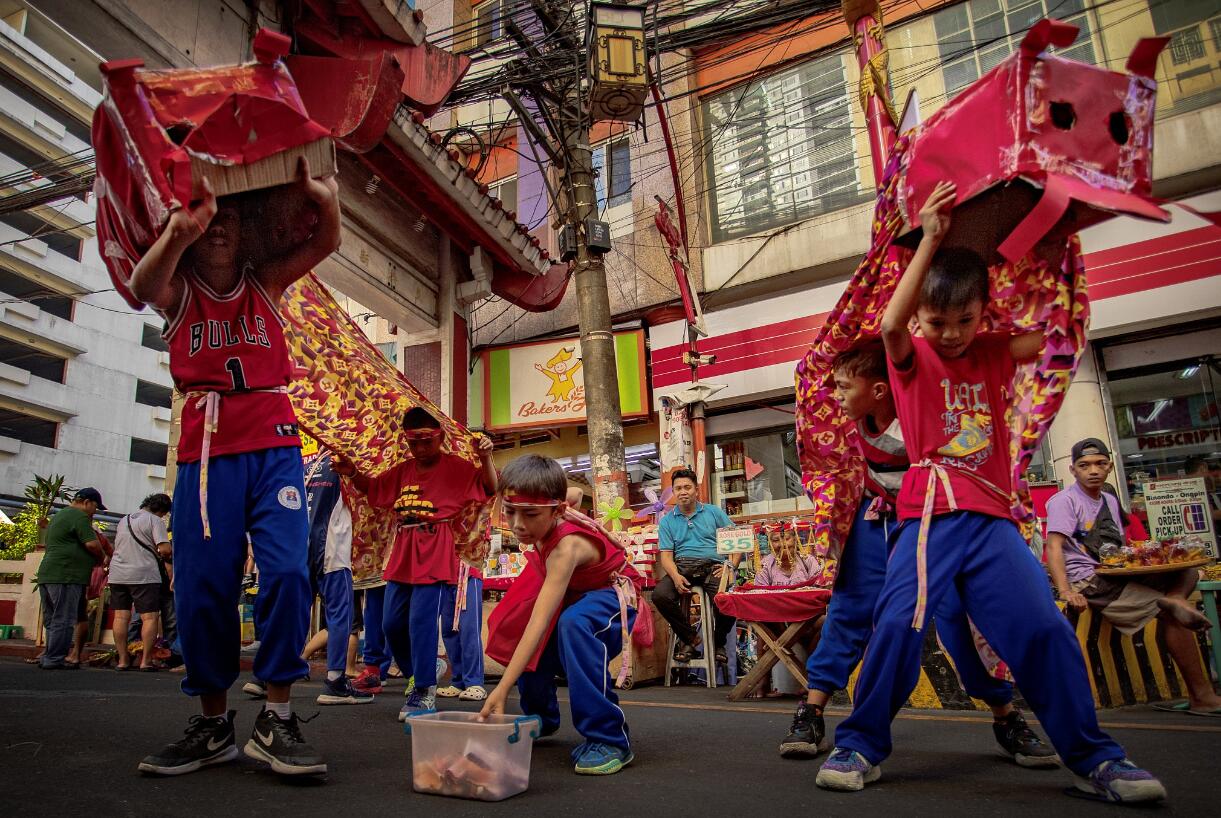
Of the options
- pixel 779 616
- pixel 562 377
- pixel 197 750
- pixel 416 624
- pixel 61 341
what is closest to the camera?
pixel 197 750

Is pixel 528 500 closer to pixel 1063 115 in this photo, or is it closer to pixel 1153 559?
pixel 1063 115

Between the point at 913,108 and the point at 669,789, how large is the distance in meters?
2.46

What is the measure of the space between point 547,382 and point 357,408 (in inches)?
306

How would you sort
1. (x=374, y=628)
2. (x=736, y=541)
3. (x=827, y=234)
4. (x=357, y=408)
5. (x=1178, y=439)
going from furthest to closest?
(x=827, y=234)
(x=1178, y=439)
(x=736, y=541)
(x=374, y=628)
(x=357, y=408)

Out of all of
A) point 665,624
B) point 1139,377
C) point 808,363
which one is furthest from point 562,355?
point 808,363

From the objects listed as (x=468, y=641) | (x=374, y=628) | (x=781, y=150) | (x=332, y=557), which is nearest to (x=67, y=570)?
(x=332, y=557)

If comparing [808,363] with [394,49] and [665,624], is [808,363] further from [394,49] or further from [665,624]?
[394,49]

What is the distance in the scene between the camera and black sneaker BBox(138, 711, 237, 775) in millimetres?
2365

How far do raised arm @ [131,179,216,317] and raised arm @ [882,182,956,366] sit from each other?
82.5 inches

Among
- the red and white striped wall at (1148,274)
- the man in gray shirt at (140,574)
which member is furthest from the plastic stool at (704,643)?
the man in gray shirt at (140,574)

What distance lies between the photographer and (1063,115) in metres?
2.09

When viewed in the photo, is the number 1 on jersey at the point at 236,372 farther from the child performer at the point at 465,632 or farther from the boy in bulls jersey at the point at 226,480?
the child performer at the point at 465,632

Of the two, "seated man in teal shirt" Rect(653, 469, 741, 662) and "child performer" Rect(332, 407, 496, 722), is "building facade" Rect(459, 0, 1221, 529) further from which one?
"child performer" Rect(332, 407, 496, 722)

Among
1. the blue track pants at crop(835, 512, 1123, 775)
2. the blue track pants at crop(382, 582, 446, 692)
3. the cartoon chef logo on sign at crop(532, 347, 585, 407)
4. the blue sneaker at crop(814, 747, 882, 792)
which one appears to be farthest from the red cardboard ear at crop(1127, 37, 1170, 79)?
the cartoon chef logo on sign at crop(532, 347, 585, 407)
